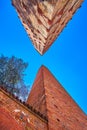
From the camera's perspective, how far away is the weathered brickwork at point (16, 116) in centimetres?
566

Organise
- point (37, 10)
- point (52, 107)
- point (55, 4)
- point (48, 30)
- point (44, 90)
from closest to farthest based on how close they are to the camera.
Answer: point (55, 4) < point (37, 10) < point (48, 30) < point (52, 107) < point (44, 90)

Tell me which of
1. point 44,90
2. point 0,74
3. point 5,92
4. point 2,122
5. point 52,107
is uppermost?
point 0,74

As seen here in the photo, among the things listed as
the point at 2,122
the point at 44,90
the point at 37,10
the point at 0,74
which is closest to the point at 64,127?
the point at 44,90

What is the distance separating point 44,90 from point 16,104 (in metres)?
3.38

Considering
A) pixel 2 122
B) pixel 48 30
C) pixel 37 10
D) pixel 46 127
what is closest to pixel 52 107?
pixel 46 127

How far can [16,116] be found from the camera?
20.1 feet

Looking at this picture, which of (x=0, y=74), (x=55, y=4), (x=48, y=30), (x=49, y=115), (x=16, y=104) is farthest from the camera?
(x=0, y=74)

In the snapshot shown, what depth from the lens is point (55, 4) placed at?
3.11 metres

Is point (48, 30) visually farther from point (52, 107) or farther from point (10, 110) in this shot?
point (52, 107)

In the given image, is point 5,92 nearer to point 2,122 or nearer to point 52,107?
point 2,122

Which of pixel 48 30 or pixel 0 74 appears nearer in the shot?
pixel 48 30

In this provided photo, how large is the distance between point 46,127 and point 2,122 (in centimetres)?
193

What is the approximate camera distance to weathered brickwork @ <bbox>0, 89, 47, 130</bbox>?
5.66 m

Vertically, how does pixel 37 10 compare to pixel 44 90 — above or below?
below
